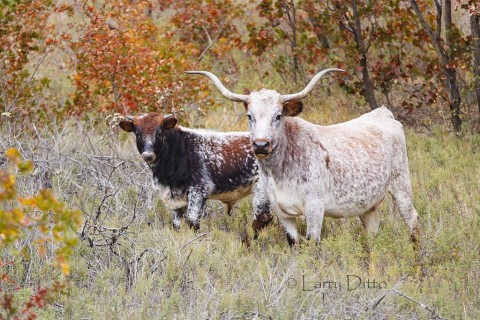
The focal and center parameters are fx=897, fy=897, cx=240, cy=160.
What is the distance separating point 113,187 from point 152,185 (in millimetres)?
425

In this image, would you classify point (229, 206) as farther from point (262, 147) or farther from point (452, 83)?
point (452, 83)

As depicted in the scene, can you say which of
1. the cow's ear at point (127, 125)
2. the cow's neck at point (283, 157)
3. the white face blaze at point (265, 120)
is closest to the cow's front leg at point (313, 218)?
the cow's neck at point (283, 157)

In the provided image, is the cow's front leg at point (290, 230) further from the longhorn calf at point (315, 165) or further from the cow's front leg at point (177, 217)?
the cow's front leg at point (177, 217)

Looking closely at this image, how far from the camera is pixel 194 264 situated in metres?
7.94

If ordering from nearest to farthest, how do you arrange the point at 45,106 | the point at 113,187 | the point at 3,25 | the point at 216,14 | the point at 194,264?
the point at 194,264, the point at 113,187, the point at 3,25, the point at 45,106, the point at 216,14

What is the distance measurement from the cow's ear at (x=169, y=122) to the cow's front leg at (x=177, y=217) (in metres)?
0.91

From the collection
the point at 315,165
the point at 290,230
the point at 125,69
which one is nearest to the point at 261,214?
the point at 290,230

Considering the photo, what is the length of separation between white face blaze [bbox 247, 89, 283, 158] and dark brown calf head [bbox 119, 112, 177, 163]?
163 cm

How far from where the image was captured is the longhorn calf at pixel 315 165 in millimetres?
8180


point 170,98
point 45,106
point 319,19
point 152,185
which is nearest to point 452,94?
point 319,19

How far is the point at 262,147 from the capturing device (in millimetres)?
7832

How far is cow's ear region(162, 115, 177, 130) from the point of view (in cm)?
970

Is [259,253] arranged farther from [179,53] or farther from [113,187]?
[179,53]

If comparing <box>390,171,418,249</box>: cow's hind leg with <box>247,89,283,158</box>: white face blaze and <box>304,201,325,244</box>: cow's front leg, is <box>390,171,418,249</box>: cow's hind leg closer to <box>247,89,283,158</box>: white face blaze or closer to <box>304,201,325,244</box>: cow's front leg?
<box>304,201,325,244</box>: cow's front leg
